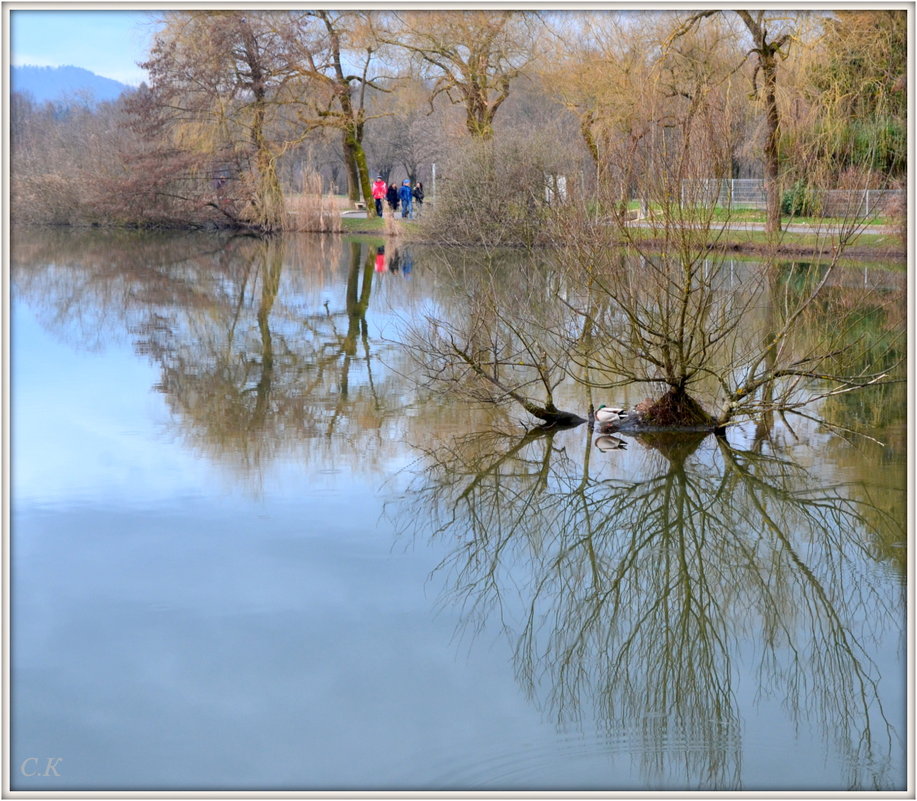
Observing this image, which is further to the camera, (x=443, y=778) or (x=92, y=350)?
(x=92, y=350)

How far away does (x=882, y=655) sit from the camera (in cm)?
645

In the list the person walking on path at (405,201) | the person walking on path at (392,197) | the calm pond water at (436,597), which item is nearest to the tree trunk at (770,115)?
the calm pond water at (436,597)

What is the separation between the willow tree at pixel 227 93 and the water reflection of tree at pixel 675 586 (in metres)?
28.9

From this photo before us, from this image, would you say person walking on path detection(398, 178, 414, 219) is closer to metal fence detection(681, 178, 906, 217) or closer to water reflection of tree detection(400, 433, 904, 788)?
water reflection of tree detection(400, 433, 904, 788)

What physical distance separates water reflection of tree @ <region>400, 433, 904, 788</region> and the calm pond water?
0.9 inches

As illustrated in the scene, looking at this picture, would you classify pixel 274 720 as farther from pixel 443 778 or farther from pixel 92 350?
pixel 92 350

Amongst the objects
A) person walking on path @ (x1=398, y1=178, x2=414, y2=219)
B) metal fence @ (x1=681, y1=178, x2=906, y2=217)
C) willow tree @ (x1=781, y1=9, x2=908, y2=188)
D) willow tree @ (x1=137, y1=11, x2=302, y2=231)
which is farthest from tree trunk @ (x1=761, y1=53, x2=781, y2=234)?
person walking on path @ (x1=398, y1=178, x2=414, y2=219)

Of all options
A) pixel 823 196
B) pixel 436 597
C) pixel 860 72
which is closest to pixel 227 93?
pixel 860 72

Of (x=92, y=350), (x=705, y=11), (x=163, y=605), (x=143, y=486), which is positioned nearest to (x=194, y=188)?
(x=705, y=11)

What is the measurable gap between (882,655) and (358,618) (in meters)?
2.87

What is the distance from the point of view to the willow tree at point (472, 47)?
3347 centimetres

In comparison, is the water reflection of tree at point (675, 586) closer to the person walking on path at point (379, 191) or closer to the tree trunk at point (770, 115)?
the tree trunk at point (770, 115)

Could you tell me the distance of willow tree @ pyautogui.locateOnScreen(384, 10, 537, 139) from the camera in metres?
33.5

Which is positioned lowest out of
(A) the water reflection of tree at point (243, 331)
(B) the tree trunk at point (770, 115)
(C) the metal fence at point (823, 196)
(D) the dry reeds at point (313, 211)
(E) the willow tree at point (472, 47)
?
(A) the water reflection of tree at point (243, 331)
